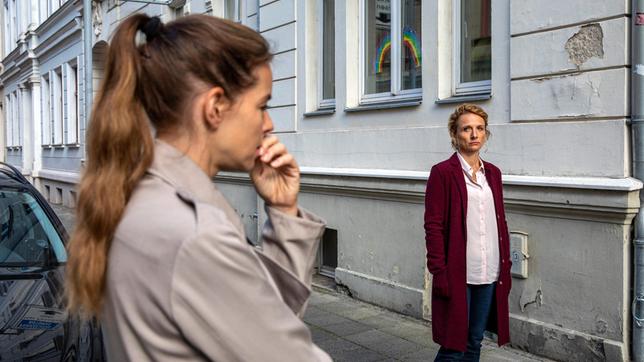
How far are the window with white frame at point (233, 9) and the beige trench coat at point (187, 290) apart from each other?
9.56 metres

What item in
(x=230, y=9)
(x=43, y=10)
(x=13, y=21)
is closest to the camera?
(x=230, y=9)

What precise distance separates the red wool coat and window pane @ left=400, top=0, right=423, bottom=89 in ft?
10.1

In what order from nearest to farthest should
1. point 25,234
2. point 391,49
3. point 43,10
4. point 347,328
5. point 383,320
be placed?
point 25,234, point 347,328, point 383,320, point 391,49, point 43,10

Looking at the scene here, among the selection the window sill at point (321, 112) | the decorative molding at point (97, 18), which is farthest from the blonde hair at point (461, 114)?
the decorative molding at point (97, 18)

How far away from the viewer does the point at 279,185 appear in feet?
5.12

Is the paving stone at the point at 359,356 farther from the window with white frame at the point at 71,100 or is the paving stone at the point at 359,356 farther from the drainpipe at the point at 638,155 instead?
the window with white frame at the point at 71,100

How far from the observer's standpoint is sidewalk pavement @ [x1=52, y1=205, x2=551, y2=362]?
17.9 ft

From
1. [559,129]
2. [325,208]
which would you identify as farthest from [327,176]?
[559,129]

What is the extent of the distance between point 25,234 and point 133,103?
142 inches

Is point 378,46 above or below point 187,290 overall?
above

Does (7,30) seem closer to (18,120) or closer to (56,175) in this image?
(18,120)

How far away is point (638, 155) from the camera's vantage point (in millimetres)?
4664

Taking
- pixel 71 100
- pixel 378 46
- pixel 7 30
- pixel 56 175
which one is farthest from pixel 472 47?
pixel 7 30

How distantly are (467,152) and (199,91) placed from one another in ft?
10.1
